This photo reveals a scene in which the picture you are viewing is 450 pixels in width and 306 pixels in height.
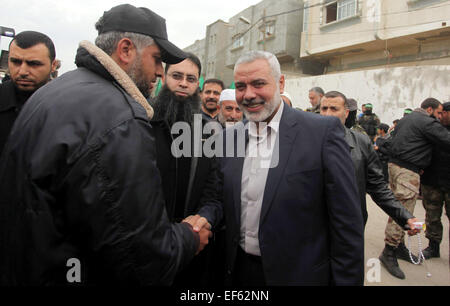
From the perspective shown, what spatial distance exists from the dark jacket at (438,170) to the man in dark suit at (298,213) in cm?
358

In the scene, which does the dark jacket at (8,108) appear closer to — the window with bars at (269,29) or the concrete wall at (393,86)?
the concrete wall at (393,86)

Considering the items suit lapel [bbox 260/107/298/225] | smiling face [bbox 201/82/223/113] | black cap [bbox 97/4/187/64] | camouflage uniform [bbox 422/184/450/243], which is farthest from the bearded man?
camouflage uniform [bbox 422/184/450/243]

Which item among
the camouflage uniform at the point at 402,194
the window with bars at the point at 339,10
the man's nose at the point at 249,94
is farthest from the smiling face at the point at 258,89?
the window with bars at the point at 339,10

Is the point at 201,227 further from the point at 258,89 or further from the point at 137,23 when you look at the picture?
the point at 137,23

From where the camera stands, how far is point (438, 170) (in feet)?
14.1

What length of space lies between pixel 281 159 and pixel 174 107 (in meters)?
0.98

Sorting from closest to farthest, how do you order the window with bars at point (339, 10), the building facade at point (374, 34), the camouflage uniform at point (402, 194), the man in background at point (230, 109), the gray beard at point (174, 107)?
the gray beard at point (174, 107)
the man in background at point (230, 109)
the camouflage uniform at point (402, 194)
the building facade at point (374, 34)
the window with bars at point (339, 10)

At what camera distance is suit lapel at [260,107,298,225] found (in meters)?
Result: 1.69

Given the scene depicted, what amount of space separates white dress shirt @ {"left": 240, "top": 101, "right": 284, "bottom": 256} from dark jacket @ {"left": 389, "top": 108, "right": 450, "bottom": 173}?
134 inches

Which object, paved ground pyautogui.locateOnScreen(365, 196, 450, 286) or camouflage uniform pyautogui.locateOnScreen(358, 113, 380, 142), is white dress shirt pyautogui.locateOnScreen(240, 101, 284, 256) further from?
camouflage uniform pyautogui.locateOnScreen(358, 113, 380, 142)

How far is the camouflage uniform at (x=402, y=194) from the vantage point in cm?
399
